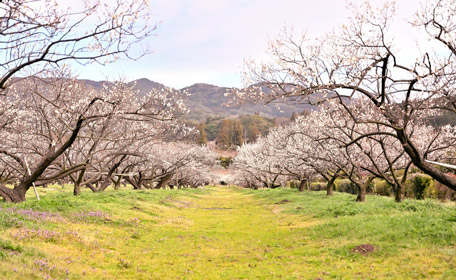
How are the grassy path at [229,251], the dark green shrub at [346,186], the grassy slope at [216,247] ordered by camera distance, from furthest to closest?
1. the dark green shrub at [346,186]
2. the grassy path at [229,251]
3. the grassy slope at [216,247]

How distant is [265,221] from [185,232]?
5670 mm

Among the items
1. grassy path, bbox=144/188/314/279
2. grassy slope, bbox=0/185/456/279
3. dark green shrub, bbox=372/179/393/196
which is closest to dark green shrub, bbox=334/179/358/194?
dark green shrub, bbox=372/179/393/196

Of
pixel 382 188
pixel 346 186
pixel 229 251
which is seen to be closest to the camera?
pixel 229 251

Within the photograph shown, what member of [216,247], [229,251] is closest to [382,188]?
[216,247]

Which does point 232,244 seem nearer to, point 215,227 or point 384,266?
point 215,227

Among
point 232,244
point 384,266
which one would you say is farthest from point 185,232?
point 384,266

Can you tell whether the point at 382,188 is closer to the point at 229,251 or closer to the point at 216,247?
the point at 216,247

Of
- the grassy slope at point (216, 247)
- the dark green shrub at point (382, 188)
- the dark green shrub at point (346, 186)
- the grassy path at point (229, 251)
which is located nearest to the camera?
the grassy slope at point (216, 247)

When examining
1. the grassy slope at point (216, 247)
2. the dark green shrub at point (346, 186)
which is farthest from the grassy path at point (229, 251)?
the dark green shrub at point (346, 186)

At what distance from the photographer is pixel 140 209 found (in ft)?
64.3

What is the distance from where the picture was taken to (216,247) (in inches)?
472

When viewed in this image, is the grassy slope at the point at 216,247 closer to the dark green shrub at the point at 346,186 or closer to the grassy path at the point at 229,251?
the grassy path at the point at 229,251

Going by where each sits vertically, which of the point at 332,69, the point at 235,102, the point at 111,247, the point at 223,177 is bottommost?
the point at 223,177

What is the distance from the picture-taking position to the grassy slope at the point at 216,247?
788 centimetres
